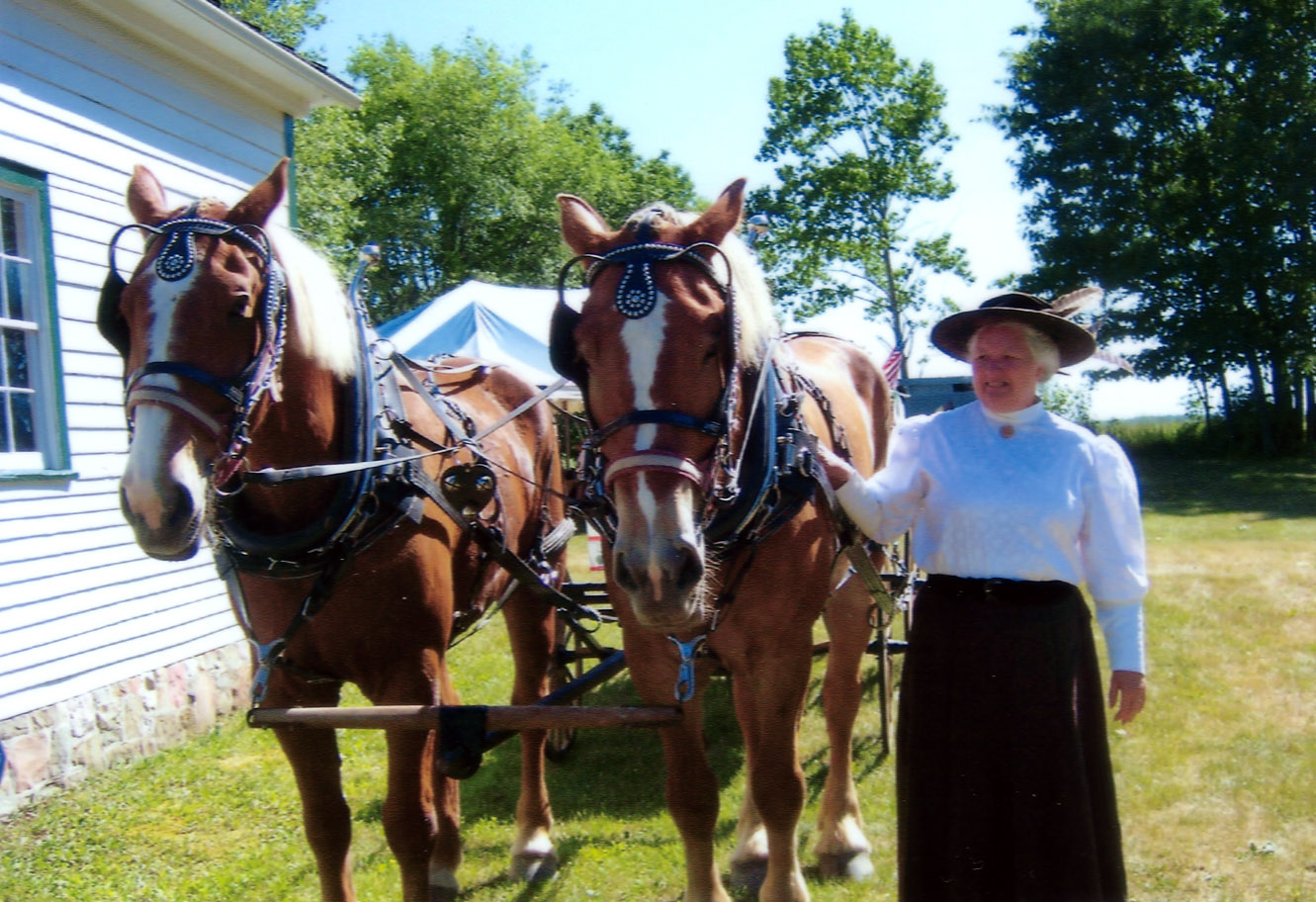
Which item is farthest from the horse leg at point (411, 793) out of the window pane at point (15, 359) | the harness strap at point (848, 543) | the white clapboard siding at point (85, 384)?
the window pane at point (15, 359)

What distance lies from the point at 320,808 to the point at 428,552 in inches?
32.8

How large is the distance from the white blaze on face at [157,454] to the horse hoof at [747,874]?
2.46 meters

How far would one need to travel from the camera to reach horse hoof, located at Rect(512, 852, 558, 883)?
12.9 ft

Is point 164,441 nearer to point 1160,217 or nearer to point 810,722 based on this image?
point 810,722

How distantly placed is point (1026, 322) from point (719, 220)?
31.5 inches

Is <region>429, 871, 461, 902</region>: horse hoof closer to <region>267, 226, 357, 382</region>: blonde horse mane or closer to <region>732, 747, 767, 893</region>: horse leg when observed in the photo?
<region>732, 747, 767, 893</region>: horse leg

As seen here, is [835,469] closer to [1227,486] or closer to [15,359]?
[15,359]

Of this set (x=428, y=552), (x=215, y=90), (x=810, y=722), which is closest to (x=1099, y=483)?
(x=428, y=552)

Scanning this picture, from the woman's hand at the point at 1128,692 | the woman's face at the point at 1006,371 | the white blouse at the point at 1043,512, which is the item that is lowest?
the woman's hand at the point at 1128,692

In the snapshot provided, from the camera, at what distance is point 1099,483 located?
7.73ft

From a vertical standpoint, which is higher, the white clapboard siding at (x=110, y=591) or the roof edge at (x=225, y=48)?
the roof edge at (x=225, y=48)

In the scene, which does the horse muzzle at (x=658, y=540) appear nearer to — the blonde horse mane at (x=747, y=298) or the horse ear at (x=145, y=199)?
the blonde horse mane at (x=747, y=298)

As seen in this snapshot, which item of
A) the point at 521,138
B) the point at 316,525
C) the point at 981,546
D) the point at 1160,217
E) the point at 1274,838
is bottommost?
the point at 1274,838

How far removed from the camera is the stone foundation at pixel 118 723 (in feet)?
15.4
